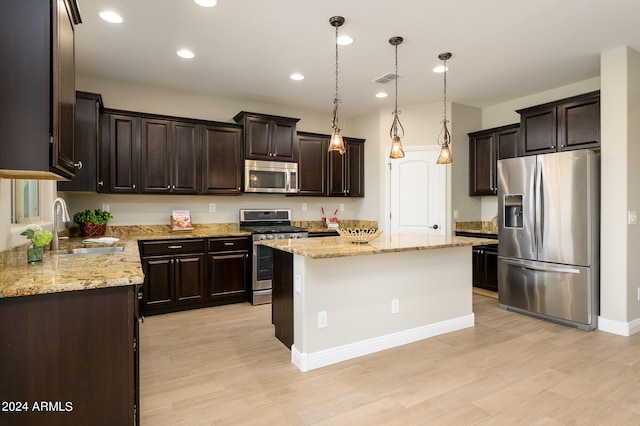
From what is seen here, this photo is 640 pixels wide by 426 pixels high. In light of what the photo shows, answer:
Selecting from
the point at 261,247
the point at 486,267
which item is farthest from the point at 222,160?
the point at 486,267

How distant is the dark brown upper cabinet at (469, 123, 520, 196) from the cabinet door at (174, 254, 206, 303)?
4029 millimetres

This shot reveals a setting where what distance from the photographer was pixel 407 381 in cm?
248

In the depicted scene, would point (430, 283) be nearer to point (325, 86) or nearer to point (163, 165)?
point (325, 86)

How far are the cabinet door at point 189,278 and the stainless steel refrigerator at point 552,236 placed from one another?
3598mm

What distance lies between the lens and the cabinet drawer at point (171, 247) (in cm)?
396

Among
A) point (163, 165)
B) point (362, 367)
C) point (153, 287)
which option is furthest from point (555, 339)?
point (163, 165)

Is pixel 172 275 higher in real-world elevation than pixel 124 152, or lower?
lower

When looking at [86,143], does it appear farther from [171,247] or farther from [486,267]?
[486,267]

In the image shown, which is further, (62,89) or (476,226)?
(476,226)

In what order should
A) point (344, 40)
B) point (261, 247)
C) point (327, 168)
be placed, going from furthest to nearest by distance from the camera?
point (327, 168), point (261, 247), point (344, 40)

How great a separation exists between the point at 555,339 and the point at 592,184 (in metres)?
1.55

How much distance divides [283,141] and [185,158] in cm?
131

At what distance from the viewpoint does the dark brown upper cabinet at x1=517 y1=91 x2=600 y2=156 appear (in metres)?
3.80

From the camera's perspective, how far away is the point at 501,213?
4.20 m
